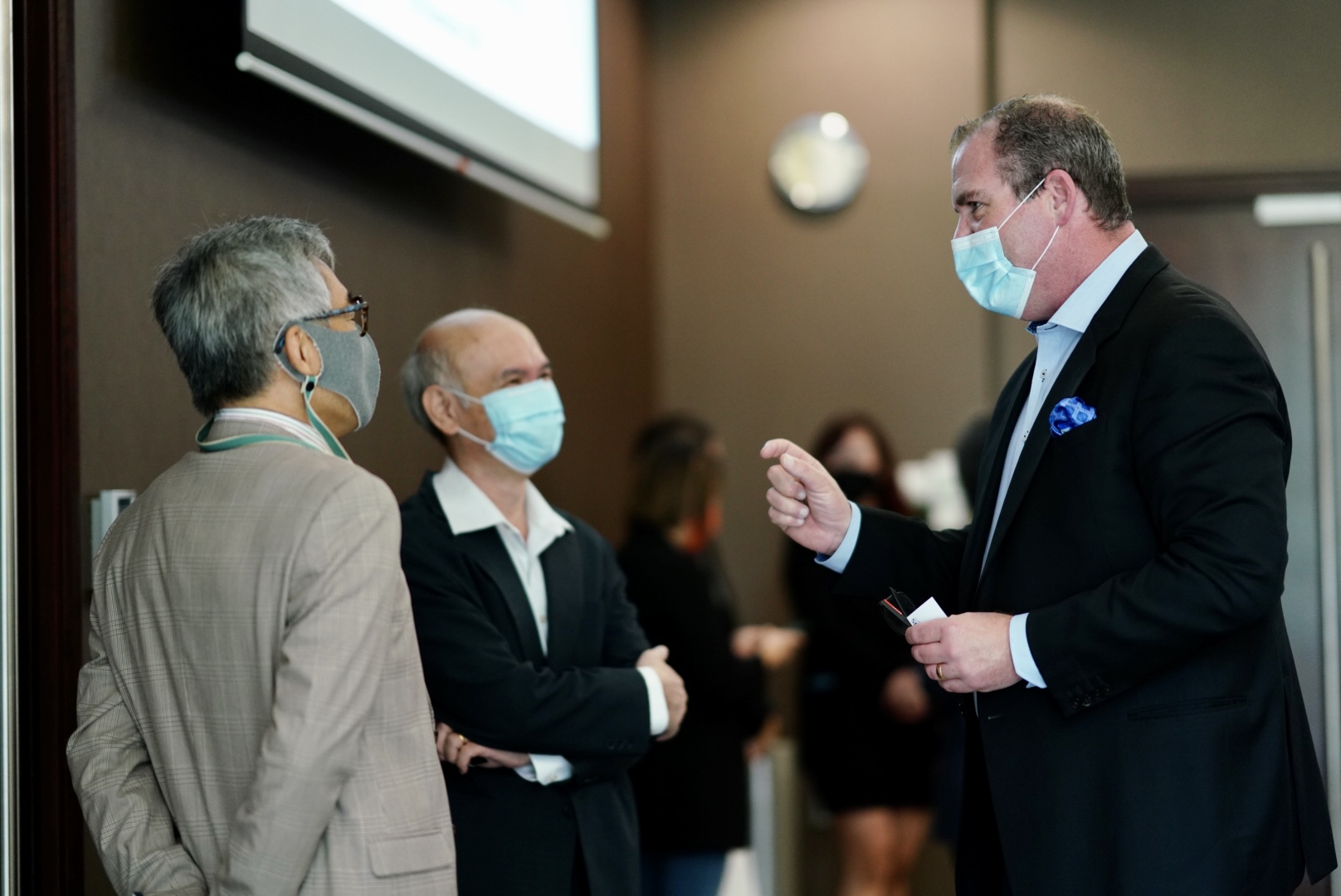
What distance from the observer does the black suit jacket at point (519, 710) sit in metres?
2.08

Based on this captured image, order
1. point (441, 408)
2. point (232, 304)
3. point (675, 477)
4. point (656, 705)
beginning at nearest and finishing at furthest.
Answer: point (232, 304), point (656, 705), point (441, 408), point (675, 477)

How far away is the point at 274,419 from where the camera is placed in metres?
1.64

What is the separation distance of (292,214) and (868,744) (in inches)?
88.8

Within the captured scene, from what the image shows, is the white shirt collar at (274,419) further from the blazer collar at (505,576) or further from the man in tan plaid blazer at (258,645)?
the blazer collar at (505,576)

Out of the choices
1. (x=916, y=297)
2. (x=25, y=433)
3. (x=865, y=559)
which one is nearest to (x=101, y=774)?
(x=25, y=433)

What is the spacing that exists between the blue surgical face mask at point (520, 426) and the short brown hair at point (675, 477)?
3.28 ft

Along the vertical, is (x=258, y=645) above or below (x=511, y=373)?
below

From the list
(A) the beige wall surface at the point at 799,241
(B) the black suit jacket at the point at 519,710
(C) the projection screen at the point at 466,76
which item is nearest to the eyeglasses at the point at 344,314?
(B) the black suit jacket at the point at 519,710

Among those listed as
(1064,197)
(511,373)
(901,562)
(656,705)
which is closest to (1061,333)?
(1064,197)

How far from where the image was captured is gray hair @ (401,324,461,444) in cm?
243

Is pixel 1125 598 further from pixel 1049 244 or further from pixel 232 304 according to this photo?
pixel 232 304

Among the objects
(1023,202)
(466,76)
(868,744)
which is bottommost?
(868,744)

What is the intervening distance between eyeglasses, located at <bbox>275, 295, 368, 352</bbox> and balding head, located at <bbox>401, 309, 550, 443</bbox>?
57 cm

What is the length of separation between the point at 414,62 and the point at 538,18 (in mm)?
836
